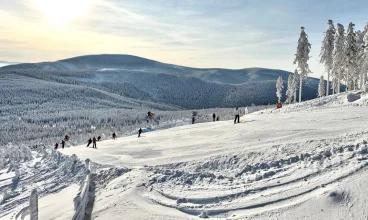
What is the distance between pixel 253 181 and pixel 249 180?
0.21 m

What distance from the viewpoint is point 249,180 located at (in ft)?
40.4

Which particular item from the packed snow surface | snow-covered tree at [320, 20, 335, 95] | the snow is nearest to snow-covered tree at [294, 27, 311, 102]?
snow-covered tree at [320, 20, 335, 95]

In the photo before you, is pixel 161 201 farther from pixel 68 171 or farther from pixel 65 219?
pixel 68 171

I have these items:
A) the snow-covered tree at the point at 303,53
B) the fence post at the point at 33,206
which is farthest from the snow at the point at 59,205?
the snow-covered tree at the point at 303,53

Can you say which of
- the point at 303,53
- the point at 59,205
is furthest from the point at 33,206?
the point at 303,53

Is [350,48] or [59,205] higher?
[350,48]

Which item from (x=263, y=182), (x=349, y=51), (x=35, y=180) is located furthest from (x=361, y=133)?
(x=349, y=51)

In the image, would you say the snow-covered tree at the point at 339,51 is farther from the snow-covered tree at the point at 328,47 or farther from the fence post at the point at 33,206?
the fence post at the point at 33,206

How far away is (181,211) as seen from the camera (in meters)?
10.9

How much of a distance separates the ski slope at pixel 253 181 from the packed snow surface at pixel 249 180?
25 millimetres

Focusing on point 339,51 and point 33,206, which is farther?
point 339,51

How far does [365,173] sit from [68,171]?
16.3 meters

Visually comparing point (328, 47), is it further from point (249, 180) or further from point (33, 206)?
point (33, 206)

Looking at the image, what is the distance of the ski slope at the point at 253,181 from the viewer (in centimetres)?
993
